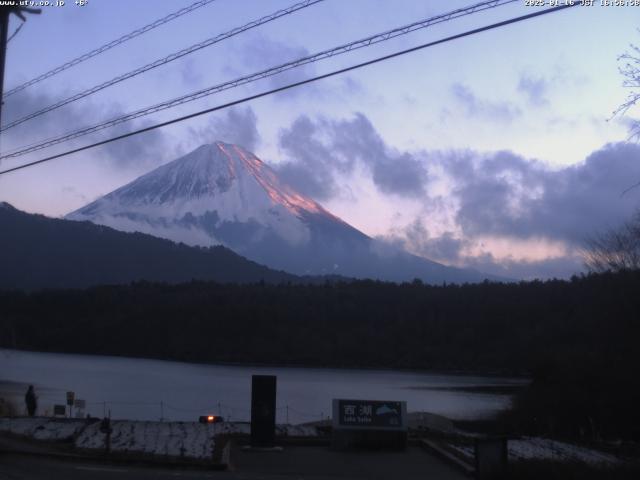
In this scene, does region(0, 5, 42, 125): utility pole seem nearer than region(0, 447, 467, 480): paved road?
Yes

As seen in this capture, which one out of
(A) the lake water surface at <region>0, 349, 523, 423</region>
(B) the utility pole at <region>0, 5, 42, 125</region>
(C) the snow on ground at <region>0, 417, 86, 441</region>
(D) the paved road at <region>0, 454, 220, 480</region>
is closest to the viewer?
(B) the utility pole at <region>0, 5, 42, 125</region>

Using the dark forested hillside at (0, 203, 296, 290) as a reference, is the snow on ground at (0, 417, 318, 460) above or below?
below

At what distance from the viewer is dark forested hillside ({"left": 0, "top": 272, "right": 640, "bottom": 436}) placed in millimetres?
100312

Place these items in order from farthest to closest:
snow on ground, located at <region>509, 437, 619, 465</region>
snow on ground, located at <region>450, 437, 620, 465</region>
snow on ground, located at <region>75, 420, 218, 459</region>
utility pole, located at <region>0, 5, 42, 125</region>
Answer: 1. snow on ground, located at <region>450, 437, 620, 465</region>
2. snow on ground, located at <region>509, 437, 619, 465</region>
3. snow on ground, located at <region>75, 420, 218, 459</region>
4. utility pole, located at <region>0, 5, 42, 125</region>

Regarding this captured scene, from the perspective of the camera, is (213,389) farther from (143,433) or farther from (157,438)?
(157,438)

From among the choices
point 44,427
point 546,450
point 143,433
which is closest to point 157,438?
point 143,433

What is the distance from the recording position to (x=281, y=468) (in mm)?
17359

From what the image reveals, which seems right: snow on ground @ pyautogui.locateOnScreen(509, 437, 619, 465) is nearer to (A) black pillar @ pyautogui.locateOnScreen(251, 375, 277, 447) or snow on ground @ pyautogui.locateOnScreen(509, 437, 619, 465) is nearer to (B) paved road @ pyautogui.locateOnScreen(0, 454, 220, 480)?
(A) black pillar @ pyautogui.locateOnScreen(251, 375, 277, 447)

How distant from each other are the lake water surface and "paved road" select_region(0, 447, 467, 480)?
2201cm

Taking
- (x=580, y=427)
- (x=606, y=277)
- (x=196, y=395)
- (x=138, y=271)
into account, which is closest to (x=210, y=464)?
(x=580, y=427)

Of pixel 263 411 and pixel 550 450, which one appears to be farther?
pixel 550 450

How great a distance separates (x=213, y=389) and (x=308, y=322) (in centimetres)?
5363

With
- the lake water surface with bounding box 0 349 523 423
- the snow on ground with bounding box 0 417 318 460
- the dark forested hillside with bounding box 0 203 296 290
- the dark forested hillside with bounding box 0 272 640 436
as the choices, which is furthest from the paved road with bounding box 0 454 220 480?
the dark forested hillside with bounding box 0 203 296 290

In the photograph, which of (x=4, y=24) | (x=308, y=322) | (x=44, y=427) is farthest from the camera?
(x=308, y=322)
